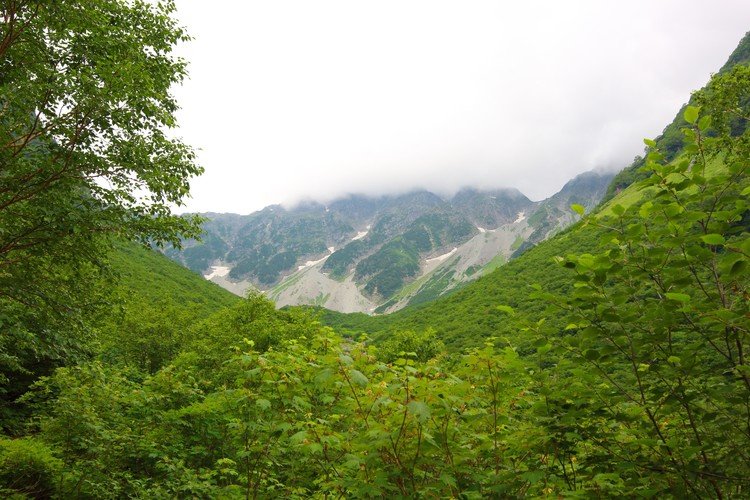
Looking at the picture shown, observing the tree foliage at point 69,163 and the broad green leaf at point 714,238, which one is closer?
the broad green leaf at point 714,238

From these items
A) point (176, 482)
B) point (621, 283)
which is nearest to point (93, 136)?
point (176, 482)

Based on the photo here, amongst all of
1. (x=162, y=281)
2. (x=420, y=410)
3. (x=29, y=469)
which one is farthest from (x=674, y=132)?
(x=29, y=469)

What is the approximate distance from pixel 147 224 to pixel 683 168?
11.0 metres

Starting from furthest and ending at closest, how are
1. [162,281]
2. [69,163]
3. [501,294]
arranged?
[501,294], [162,281], [69,163]

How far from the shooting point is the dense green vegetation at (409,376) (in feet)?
10.8

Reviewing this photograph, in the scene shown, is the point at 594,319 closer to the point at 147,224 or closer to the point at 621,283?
the point at 621,283

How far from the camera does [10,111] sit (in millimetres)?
8719

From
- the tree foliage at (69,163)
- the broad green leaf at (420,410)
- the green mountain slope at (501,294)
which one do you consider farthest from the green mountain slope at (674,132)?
the broad green leaf at (420,410)

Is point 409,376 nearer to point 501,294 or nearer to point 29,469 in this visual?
point 29,469

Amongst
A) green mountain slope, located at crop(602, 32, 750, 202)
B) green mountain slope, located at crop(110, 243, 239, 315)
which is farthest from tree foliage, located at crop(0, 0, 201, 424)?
green mountain slope, located at crop(602, 32, 750, 202)

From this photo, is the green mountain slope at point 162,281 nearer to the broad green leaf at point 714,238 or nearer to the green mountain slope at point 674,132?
the broad green leaf at point 714,238

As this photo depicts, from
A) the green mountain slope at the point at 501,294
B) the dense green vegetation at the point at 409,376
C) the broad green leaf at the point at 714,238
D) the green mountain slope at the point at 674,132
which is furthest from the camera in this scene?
the green mountain slope at the point at 674,132

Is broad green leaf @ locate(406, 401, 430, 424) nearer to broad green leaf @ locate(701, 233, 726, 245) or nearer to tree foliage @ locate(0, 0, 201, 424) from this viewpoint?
broad green leaf @ locate(701, 233, 726, 245)

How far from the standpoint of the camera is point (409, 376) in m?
4.36
